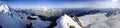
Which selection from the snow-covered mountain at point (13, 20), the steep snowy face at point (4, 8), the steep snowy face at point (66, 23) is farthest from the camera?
the steep snowy face at point (4, 8)

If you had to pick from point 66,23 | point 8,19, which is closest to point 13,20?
point 8,19

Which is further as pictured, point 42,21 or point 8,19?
point 42,21

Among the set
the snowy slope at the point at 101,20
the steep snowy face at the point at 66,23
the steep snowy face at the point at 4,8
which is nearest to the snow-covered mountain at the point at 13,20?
the steep snowy face at the point at 4,8

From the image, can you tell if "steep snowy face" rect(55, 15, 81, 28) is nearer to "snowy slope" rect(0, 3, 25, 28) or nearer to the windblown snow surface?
the windblown snow surface

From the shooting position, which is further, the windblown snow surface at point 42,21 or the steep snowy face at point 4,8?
the steep snowy face at point 4,8

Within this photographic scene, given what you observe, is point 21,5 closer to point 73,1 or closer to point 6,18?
point 6,18

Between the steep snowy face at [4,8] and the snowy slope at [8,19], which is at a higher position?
the steep snowy face at [4,8]

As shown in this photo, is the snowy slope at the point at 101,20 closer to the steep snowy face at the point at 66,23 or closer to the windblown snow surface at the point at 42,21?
the windblown snow surface at the point at 42,21

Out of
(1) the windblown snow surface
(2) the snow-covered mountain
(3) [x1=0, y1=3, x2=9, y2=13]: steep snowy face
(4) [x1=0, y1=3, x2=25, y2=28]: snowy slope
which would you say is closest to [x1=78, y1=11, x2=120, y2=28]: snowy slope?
(1) the windblown snow surface

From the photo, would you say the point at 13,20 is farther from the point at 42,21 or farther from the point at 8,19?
the point at 42,21

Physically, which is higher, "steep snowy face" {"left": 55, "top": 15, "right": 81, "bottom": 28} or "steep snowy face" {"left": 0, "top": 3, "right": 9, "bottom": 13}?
"steep snowy face" {"left": 0, "top": 3, "right": 9, "bottom": 13}

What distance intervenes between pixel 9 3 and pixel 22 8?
46 centimetres

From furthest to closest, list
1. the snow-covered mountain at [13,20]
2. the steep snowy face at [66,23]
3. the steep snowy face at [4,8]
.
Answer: the steep snowy face at [4,8]
the snow-covered mountain at [13,20]
the steep snowy face at [66,23]

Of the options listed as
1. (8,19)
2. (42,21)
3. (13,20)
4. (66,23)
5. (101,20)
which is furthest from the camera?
(101,20)
